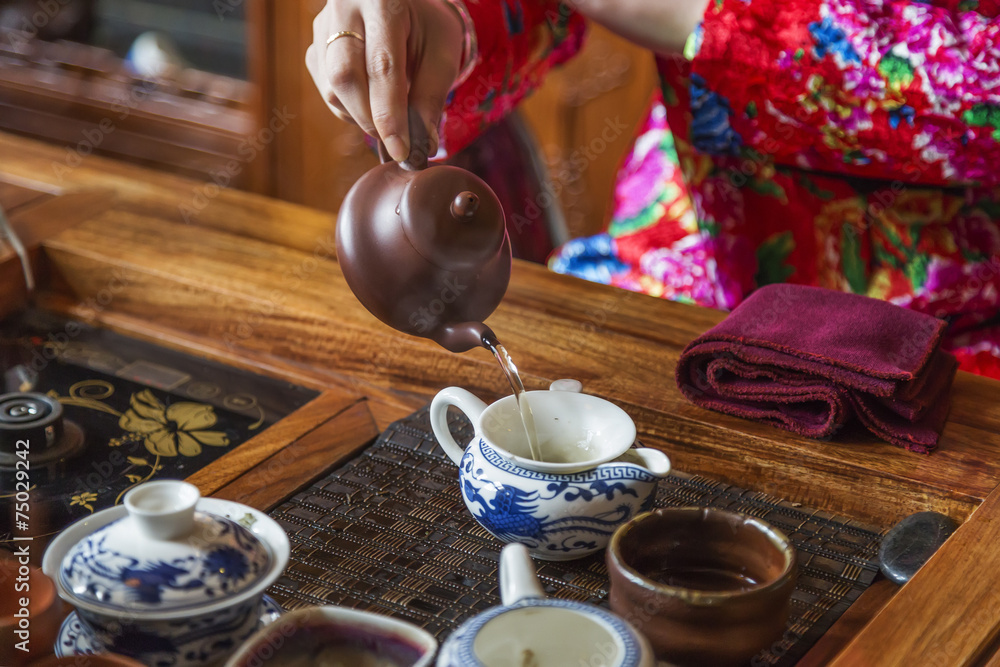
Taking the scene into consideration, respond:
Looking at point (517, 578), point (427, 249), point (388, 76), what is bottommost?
point (517, 578)

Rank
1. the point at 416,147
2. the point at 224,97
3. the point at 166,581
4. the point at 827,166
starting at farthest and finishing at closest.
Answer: the point at 224,97 → the point at 827,166 → the point at 416,147 → the point at 166,581

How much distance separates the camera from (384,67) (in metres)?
0.97

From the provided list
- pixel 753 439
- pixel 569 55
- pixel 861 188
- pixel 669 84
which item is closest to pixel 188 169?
pixel 569 55

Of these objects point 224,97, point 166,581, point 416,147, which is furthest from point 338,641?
point 224,97

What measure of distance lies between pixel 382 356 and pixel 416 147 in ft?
0.86

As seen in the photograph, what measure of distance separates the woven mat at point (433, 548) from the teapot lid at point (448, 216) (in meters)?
0.21

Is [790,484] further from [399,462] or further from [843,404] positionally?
[399,462]

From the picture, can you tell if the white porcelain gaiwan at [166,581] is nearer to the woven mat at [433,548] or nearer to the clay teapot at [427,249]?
the woven mat at [433,548]

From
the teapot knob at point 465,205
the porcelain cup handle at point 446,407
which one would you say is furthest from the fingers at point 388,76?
the porcelain cup handle at point 446,407

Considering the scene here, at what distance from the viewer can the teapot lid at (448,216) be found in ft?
2.74

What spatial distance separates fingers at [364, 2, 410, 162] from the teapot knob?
11cm

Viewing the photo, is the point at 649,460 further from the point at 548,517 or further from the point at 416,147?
the point at 416,147

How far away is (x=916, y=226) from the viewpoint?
133 cm

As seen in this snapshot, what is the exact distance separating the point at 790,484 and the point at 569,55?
2.87 ft
